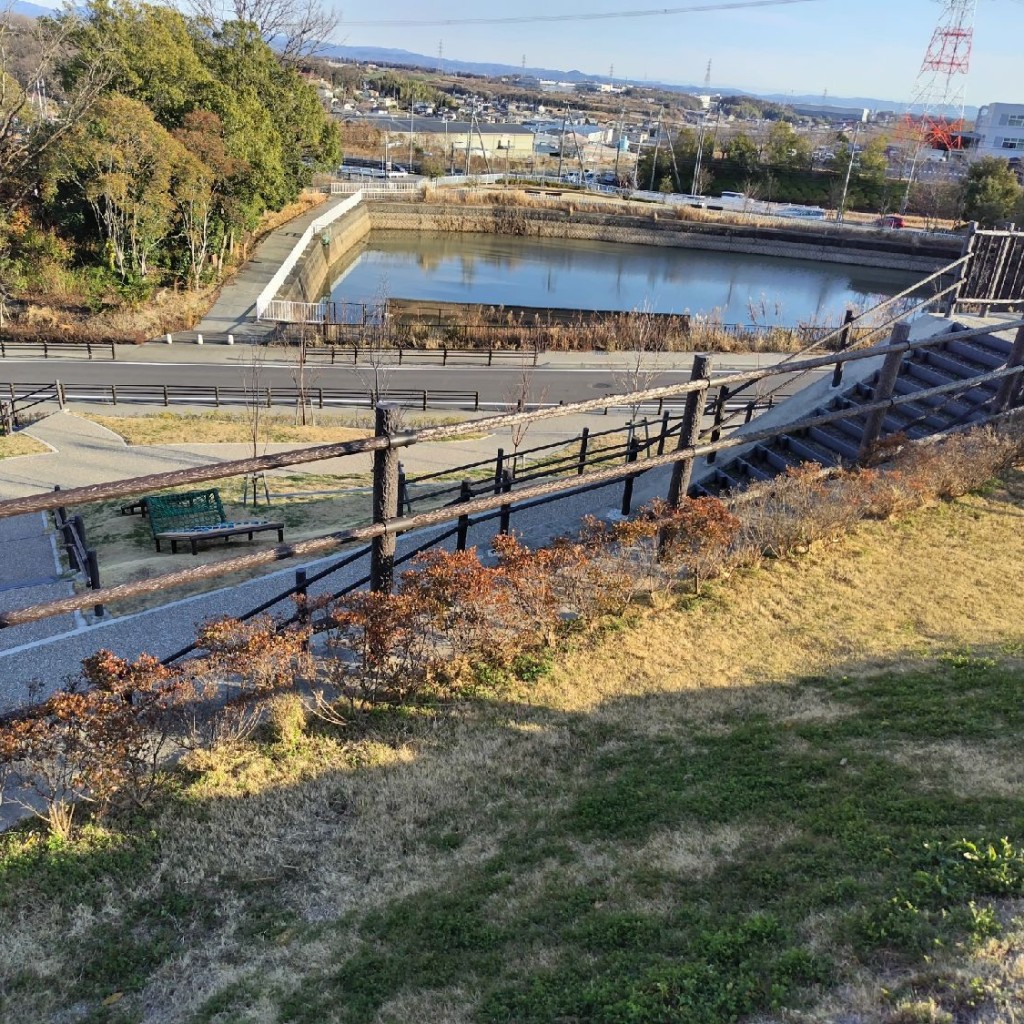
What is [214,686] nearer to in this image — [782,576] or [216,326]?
[782,576]

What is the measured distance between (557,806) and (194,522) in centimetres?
1074

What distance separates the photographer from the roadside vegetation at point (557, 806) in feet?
10.7

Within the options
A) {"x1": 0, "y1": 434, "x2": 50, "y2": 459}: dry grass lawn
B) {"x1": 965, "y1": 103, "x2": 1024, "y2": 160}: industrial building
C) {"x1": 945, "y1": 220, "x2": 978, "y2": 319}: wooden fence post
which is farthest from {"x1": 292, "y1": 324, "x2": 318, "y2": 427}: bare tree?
{"x1": 965, "y1": 103, "x2": 1024, "y2": 160}: industrial building

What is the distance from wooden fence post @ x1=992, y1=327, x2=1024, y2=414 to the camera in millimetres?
9484

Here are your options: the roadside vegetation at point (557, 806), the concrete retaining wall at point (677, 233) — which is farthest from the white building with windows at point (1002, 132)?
the roadside vegetation at point (557, 806)

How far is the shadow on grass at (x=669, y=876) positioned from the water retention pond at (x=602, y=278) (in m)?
35.4

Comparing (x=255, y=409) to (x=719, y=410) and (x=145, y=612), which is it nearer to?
(x=145, y=612)

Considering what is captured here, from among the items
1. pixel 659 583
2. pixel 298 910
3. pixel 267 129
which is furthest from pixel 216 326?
pixel 298 910

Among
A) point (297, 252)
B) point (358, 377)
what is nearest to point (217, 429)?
point (358, 377)

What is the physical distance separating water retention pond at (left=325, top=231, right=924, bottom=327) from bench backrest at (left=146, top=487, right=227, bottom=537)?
28820 mm

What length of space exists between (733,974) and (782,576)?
4.69 metres

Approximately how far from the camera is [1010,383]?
9570 millimetres

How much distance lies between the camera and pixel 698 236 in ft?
213

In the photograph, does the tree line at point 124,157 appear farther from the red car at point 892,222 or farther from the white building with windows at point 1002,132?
the white building with windows at point 1002,132
